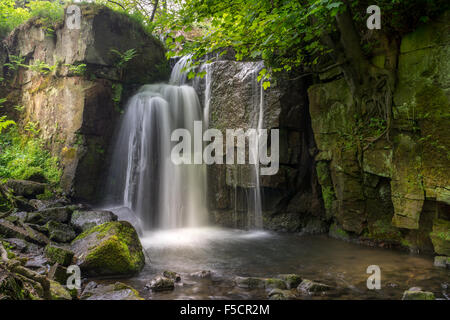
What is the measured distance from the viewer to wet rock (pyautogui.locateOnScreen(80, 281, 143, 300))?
11.9 ft

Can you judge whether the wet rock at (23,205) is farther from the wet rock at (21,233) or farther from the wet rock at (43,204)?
the wet rock at (21,233)

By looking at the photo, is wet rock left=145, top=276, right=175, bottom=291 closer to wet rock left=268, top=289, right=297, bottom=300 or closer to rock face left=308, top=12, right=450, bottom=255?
wet rock left=268, top=289, right=297, bottom=300

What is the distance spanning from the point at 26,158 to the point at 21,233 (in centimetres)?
427

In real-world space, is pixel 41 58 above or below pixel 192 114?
above

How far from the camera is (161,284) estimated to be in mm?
4285

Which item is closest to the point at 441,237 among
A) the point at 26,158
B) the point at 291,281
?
the point at 291,281

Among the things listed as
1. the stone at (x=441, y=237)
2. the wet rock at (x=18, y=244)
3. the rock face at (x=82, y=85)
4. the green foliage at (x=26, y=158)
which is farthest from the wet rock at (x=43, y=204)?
the stone at (x=441, y=237)

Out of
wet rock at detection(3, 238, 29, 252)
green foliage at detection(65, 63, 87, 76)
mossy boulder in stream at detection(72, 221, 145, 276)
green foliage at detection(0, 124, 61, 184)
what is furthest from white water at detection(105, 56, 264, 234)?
wet rock at detection(3, 238, 29, 252)

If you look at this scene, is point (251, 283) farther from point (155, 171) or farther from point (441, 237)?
point (155, 171)

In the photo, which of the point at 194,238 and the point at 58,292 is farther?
the point at 194,238

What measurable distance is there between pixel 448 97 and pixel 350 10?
2.58m
